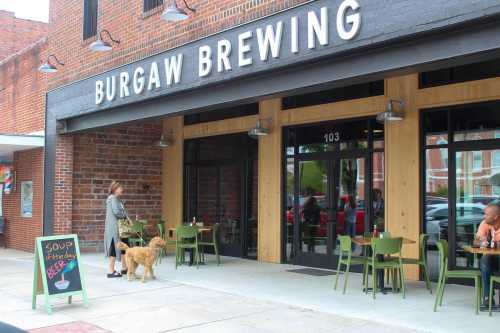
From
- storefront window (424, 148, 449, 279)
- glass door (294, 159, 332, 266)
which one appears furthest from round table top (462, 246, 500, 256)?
glass door (294, 159, 332, 266)

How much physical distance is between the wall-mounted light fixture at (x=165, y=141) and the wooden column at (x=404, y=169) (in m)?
6.66

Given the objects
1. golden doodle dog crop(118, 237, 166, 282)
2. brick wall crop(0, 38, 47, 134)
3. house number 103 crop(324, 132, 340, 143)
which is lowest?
golden doodle dog crop(118, 237, 166, 282)

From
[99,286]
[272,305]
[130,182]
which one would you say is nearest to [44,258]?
[99,286]

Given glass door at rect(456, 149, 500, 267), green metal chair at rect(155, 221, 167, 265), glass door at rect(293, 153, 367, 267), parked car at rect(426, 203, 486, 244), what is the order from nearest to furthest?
1. glass door at rect(456, 149, 500, 267)
2. parked car at rect(426, 203, 486, 244)
3. glass door at rect(293, 153, 367, 267)
4. green metal chair at rect(155, 221, 167, 265)

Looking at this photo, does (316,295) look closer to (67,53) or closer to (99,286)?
(99,286)

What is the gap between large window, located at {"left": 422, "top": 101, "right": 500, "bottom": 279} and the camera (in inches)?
356

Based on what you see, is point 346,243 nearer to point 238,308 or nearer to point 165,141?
point 238,308

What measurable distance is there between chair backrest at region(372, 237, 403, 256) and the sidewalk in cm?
66

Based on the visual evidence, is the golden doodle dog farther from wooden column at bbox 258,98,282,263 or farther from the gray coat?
wooden column at bbox 258,98,282,263

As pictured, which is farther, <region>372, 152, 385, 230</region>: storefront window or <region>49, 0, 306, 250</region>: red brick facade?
<region>49, 0, 306, 250</region>: red brick facade

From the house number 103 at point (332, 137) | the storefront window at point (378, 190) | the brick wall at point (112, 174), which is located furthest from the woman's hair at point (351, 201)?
the brick wall at point (112, 174)

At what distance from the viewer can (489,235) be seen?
25.0 ft

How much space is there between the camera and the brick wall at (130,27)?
930 cm

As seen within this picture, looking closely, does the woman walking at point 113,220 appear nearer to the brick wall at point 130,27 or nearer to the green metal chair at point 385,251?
the brick wall at point 130,27
